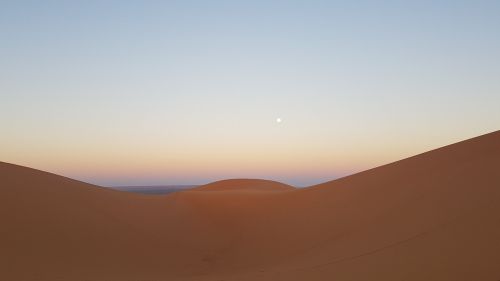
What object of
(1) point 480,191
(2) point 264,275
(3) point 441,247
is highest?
(1) point 480,191

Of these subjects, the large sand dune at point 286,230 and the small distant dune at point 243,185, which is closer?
the large sand dune at point 286,230

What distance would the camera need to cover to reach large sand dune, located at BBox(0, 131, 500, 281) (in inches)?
281

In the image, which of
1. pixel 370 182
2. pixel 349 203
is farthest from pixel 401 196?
pixel 370 182

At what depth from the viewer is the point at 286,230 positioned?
13.0 meters

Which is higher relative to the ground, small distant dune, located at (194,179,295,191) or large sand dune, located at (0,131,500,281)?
small distant dune, located at (194,179,295,191)

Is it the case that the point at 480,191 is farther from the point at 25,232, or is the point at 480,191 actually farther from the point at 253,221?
the point at 25,232

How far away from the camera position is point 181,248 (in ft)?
41.3

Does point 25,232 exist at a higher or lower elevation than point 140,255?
higher

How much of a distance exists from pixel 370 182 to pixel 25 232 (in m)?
10.7

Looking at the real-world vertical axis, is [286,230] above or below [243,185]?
below

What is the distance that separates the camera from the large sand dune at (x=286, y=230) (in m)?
7.14

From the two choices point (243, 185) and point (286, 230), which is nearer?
point (286, 230)

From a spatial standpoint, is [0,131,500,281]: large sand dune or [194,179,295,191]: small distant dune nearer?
A: [0,131,500,281]: large sand dune

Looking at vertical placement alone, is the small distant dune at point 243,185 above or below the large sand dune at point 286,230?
above
